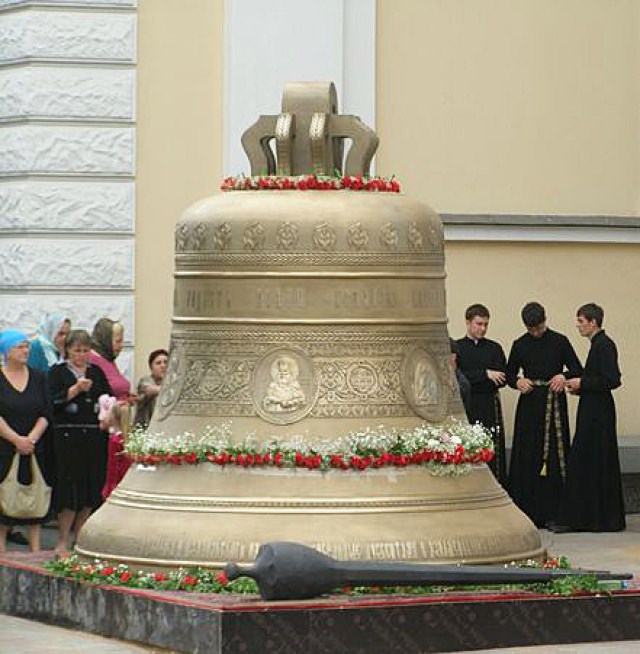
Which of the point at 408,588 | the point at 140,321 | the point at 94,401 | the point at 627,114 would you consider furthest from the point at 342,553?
the point at 627,114

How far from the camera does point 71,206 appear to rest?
17359mm

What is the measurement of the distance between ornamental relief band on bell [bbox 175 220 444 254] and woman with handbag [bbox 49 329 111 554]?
3.25m

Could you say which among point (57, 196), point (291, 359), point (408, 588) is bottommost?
point (408, 588)

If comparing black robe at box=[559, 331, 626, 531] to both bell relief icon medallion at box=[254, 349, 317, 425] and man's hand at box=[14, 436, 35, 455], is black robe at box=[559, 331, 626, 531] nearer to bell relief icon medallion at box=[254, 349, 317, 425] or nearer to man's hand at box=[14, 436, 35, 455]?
man's hand at box=[14, 436, 35, 455]

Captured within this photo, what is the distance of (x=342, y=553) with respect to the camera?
37.1ft

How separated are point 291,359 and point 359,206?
0.77m

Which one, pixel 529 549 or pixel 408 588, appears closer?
pixel 408 588

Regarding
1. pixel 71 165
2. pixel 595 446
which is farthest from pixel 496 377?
pixel 71 165

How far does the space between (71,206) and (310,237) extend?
583 cm

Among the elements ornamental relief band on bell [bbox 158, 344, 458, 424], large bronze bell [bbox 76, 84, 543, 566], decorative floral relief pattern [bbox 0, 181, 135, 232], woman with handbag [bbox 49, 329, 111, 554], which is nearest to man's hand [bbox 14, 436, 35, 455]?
woman with handbag [bbox 49, 329, 111, 554]

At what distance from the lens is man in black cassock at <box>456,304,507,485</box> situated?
17250 mm

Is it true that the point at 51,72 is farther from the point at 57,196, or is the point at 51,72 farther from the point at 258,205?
the point at 258,205

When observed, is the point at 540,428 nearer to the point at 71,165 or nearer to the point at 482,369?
the point at 482,369

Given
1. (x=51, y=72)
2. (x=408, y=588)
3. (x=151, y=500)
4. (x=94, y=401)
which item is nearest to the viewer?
(x=408, y=588)
